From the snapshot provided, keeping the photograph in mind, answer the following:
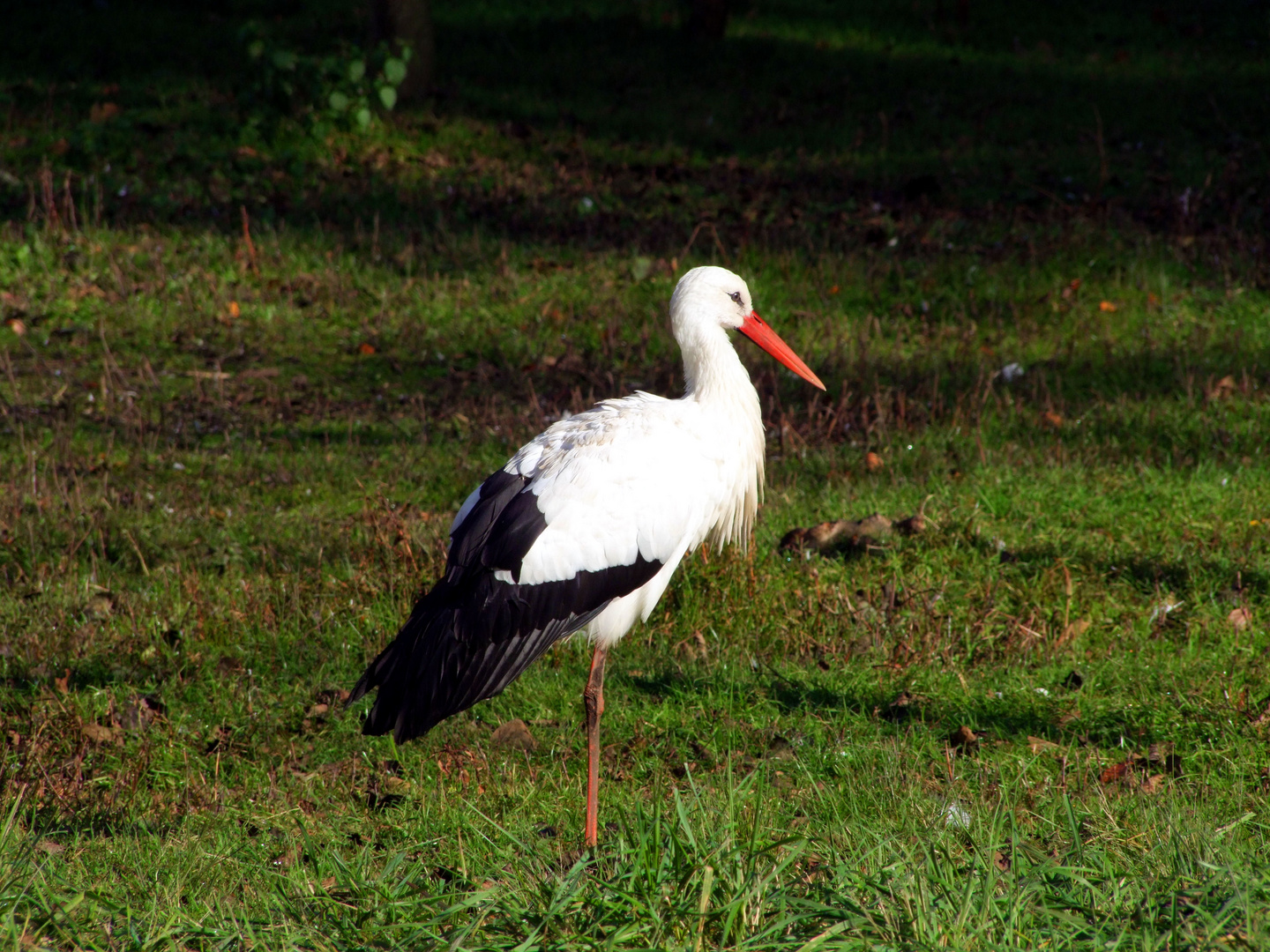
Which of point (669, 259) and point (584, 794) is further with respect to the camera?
point (669, 259)

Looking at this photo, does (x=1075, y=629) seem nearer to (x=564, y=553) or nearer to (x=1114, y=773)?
(x=1114, y=773)

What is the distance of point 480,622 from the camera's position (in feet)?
13.1

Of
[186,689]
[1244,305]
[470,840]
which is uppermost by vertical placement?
[1244,305]

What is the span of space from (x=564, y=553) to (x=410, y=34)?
31.3ft

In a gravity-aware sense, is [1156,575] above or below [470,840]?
above

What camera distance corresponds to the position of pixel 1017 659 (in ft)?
15.6

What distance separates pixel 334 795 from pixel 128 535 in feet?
7.22

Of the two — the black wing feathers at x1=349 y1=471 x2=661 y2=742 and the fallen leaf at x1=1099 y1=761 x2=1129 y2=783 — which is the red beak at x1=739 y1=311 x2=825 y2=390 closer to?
the black wing feathers at x1=349 y1=471 x2=661 y2=742

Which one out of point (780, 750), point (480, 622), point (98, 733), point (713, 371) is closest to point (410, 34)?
point (713, 371)

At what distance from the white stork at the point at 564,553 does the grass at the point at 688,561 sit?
40cm

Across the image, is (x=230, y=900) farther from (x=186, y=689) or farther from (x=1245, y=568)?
(x=1245, y=568)

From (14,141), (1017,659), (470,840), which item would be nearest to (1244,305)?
(1017,659)

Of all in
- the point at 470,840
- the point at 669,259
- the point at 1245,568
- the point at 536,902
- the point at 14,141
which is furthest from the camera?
the point at 14,141

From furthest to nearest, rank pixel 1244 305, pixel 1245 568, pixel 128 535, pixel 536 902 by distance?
pixel 1244 305, pixel 128 535, pixel 1245 568, pixel 536 902
